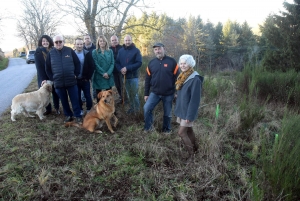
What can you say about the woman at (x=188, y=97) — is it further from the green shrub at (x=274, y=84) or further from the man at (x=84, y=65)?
the green shrub at (x=274, y=84)

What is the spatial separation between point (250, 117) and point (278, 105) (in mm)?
1991

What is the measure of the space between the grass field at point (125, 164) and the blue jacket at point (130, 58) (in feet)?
4.37

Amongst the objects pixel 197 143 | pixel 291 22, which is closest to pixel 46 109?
pixel 197 143

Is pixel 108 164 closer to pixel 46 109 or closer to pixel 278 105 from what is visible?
pixel 46 109

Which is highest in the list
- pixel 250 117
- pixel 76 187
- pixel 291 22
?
pixel 291 22

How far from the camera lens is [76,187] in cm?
249

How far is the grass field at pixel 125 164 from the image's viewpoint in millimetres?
2383

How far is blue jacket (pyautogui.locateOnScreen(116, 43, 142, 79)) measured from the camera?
4.70 meters

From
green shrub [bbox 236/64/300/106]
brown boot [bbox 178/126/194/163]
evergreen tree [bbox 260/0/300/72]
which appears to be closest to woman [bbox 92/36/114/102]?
brown boot [bbox 178/126/194/163]

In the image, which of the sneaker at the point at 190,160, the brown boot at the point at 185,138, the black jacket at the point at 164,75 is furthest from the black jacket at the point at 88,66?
the sneaker at the point at 190,160

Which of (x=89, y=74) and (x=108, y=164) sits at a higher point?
(x=89, y=74)

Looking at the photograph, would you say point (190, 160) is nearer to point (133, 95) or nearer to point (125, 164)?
point (125, 164)

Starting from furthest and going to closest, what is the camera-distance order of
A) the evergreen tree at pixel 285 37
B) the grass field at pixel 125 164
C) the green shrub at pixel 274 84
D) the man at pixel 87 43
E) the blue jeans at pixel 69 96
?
the evergreen tree at pixel 285 37 < the green shrub at pixel 274 84 < the man at pixel 87 43 < the blue jeans at pixel 69 96 < the grass field at pixel 125 164

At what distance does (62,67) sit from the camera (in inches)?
161
